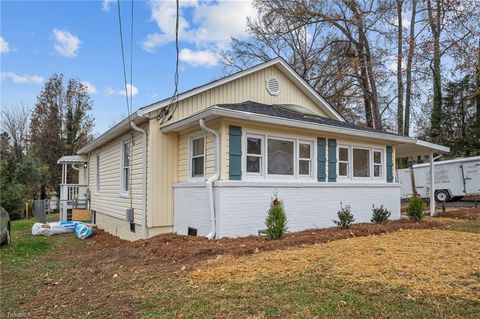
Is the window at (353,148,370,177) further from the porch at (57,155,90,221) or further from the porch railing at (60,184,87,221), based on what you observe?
the porch railing at (60,184,87,221)

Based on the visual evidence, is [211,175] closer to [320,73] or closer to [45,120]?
[320,73]

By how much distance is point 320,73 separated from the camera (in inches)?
950

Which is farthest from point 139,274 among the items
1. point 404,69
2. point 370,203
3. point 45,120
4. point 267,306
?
point 45,120

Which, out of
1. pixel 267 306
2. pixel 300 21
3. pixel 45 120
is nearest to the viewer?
pixel 267 306

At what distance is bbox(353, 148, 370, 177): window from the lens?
11.3 metres

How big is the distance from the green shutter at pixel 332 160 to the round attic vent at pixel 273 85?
290 cm

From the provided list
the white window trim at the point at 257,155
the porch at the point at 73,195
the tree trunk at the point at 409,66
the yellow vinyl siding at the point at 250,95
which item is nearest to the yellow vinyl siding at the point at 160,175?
the yellow vinyl siding at the point at 250,95

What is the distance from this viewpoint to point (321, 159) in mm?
10234

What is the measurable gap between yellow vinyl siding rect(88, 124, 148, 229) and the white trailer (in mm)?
15706

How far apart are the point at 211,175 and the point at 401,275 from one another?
15.4 ft

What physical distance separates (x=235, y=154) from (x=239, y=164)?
0.24 metres

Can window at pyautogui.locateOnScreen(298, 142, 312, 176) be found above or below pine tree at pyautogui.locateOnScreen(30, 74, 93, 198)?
below

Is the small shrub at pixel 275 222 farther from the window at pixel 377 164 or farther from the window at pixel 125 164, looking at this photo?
the window at pixel 125 164

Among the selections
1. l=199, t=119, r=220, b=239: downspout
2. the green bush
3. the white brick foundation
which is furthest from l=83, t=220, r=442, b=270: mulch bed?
the green bush
